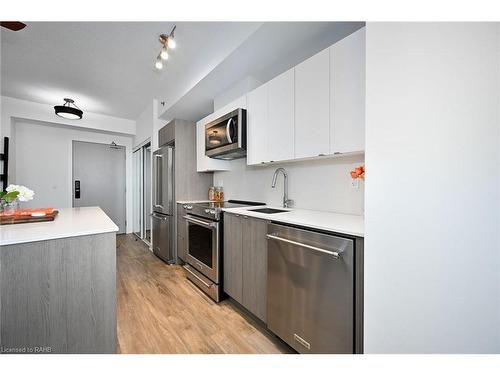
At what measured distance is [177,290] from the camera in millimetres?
2205

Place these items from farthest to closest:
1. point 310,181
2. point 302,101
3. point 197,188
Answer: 1. point 197,188
2. point 310,181
3. point 302,101

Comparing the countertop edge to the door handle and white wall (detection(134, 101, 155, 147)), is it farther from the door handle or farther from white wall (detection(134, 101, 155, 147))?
white wall (detection(134, 101, 155, 147))

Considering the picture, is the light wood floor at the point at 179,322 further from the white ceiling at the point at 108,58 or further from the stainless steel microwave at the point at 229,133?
the white ceiling at the point at 108,58

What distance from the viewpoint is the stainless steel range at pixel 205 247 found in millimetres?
1966

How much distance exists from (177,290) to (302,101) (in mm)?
2212

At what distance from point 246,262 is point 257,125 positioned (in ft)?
4.03

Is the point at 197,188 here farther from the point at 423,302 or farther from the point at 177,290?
the point at 423,302

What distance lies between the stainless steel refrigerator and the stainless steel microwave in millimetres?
936

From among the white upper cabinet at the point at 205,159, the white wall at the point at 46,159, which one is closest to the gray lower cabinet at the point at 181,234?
the white upper cabinet at the point at 205,159

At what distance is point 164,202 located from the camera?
3.07 m

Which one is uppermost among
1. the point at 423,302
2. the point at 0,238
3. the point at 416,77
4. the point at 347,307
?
the point at 416,77

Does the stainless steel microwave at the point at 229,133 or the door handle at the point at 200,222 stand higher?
the stainless steel microwave at the point at 229,133
